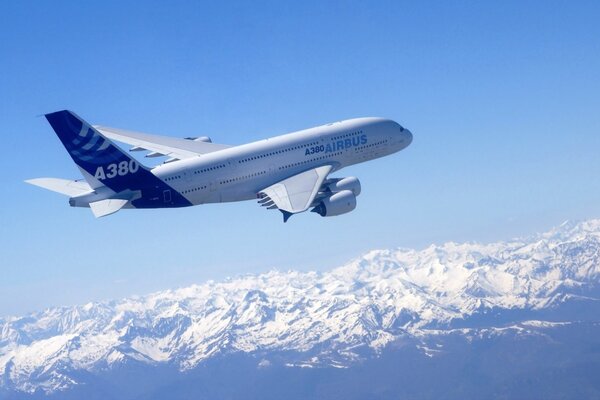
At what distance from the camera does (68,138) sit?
77250 mm

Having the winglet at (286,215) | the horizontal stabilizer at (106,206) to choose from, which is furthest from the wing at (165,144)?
the winglet at (286,215)

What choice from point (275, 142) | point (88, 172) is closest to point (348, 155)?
point (275, 142)

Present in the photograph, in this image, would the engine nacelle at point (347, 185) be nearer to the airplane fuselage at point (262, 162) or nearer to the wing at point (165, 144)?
the airplane fuselage at point (262, 162)

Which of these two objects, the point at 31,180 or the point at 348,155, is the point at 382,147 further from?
the point at 31,180

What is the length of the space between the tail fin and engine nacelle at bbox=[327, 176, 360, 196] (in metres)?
25.2

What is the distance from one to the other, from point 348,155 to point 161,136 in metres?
31.2

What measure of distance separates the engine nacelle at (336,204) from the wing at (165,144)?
24272 mm

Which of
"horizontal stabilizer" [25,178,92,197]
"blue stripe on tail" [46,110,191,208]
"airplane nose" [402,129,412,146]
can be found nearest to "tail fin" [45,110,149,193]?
"blue stripe on tail" [46,110,191,208]

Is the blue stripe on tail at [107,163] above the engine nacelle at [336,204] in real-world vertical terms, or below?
above

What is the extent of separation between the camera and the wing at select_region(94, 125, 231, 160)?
329 feet

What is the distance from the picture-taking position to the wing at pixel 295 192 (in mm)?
80125

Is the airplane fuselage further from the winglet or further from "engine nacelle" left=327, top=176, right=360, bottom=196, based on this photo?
the winglet

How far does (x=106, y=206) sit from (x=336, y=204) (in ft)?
94.7

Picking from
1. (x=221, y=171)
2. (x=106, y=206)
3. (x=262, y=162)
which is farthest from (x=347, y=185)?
(x=106, y=206)
